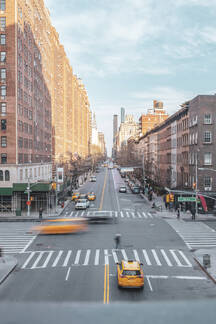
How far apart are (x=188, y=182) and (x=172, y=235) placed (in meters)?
26.1

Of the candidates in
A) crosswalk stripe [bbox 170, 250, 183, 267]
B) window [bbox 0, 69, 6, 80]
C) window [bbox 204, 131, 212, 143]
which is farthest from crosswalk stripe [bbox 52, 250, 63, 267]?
window [bbox 0, 69, 6, 80]

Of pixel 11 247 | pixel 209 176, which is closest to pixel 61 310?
pixel 11 247

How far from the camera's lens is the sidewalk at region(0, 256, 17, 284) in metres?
24.6

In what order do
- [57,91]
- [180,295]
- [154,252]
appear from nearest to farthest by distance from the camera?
[180,295] → [154,252] → [57,91]

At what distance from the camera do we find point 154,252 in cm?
3167

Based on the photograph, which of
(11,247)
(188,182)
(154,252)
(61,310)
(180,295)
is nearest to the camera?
(61,310)

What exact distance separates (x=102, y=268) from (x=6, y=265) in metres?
7.34

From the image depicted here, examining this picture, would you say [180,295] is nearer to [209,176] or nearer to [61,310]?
[61,310]

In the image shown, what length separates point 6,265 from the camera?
89.9 feet

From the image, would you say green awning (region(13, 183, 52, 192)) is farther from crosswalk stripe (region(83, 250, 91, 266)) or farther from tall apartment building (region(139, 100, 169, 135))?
tall apartment building (region(139, 100, 169, 135))

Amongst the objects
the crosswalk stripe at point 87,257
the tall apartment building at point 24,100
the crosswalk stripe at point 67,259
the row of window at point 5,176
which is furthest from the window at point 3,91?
the crosswalk stripe at point 87,257

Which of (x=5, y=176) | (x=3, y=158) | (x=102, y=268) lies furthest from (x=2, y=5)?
(x=102, y=268)

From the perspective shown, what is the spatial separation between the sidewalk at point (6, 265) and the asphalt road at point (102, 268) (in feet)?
1.37

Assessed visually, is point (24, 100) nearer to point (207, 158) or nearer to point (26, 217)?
point (26, 217)
